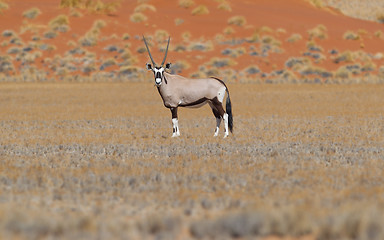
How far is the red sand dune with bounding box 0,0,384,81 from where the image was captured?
50906mm

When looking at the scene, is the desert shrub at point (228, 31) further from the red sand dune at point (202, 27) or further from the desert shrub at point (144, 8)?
the desert shrub at point (144, 8)

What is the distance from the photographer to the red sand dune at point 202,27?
50906 mm

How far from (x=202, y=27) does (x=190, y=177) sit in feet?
170

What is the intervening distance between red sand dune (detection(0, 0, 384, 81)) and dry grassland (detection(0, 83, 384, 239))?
2882 cm

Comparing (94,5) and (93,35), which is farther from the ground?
(94,5)

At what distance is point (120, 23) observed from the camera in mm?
61156

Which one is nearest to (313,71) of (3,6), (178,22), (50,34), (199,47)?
(199,47)

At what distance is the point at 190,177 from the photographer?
9844 millimetres

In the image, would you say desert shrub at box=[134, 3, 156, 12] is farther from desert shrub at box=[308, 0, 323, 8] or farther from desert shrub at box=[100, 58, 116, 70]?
desert shrub at box=[308, 0, 323, 8]

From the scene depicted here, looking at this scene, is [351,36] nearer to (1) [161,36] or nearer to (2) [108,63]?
(1) [161,36]

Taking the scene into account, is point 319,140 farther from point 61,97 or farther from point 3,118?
point 61,97

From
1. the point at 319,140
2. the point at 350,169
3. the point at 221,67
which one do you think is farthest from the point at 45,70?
the point at 350,169

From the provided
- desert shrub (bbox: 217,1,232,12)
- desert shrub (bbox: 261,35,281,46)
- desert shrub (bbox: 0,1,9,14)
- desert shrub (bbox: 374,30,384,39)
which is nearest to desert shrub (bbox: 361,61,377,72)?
desert shrub (bbox: 261,35,281,46)

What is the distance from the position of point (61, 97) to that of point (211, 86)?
1736cm
